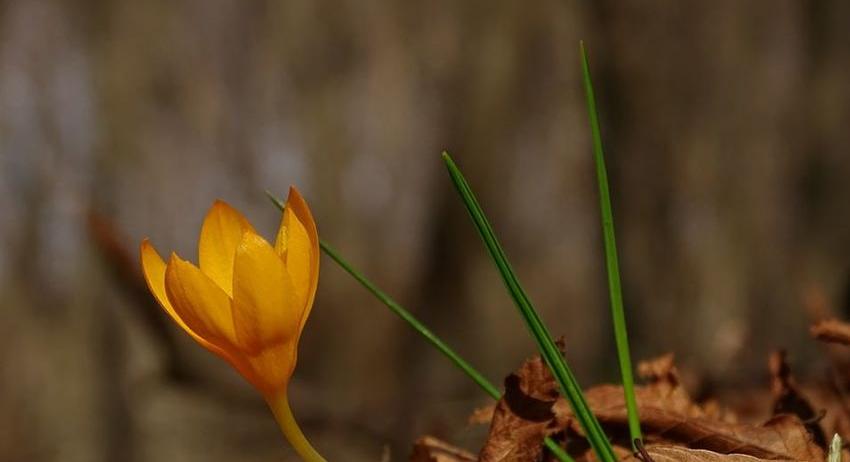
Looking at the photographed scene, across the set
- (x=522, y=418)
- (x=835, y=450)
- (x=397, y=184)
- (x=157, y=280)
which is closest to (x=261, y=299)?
(x=157, y=280)

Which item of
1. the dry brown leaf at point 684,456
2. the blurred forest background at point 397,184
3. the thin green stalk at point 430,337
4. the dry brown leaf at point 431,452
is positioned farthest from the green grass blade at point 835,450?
the blurred forest background at point 397,184

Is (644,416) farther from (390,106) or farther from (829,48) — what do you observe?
(829,48)

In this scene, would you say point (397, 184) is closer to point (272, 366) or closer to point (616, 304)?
point (616, 304)

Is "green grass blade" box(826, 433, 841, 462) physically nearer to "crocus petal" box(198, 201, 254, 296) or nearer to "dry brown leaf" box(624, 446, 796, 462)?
"dry brown leaf" box(624, 446, 796, 462)

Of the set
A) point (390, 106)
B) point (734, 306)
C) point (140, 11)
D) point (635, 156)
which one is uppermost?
point (140, 11)

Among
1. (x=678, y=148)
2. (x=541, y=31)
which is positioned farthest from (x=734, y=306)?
(x=541, y=31)

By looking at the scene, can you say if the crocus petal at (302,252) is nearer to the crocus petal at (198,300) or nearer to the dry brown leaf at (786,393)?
the crocus petal at (198,300)
